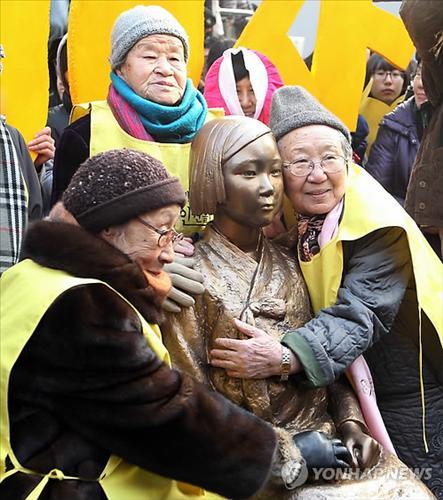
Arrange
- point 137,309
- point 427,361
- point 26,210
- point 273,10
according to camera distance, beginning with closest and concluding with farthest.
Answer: point 137,309 < point 427,361 < point 26,210 < point 273,10

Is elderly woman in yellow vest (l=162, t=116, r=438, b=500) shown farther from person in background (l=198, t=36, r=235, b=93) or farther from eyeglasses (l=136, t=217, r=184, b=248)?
person in background (l=198, t=36, r=235, b=93)

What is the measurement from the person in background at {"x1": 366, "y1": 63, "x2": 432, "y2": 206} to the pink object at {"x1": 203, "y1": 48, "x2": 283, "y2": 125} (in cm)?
104

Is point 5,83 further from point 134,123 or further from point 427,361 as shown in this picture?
point 427,361

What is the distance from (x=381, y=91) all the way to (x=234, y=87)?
2036 millimetres

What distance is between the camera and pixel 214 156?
10.8ft

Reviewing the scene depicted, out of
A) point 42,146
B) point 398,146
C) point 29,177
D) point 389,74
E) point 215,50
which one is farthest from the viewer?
point 389,74

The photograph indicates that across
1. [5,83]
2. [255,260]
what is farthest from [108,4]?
[255,260]

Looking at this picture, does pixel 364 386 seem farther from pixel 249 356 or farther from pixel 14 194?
pixel 14 194

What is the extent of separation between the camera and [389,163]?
18.9 ft

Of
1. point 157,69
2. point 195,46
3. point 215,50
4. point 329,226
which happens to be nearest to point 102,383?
point 329,226

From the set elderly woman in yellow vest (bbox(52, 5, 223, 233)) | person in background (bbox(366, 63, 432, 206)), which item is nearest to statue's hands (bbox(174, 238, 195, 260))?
elderly woman in yellow vest (bbox(52, 5, 223, 233))

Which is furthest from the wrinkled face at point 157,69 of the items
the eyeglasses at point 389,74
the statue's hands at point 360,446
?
the eyeglasses at point 389,74

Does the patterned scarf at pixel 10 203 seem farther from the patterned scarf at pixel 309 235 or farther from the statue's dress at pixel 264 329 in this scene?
the patterned scarf at pixel 309 235

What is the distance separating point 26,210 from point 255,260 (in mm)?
1163
